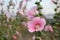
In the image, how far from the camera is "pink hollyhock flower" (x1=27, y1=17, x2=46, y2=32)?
880 millimetres

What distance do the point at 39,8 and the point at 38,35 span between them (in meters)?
0.11

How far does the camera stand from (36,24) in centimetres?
91

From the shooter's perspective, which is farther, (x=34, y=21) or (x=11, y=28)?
(x=11, y=28)

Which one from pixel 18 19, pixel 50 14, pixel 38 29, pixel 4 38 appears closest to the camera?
pixel 38 29

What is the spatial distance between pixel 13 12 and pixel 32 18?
7.21 ft

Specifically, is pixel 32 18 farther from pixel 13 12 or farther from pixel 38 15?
pixel 13 12

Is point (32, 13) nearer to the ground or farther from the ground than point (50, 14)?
farther from the ground

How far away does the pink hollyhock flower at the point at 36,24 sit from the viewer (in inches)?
34.6

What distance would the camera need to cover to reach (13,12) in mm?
3068

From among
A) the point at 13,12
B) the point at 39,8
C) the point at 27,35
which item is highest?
the point at 39,8

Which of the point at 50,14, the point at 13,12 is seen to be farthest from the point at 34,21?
the point at 50,14

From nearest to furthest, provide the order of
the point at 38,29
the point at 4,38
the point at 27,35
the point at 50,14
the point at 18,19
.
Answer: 1. the point at 38,29
2. the point at 4,38
3. the point at 18,19
4. the point at 27,35
5. the point at 50,14

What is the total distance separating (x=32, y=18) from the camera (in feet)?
2.91

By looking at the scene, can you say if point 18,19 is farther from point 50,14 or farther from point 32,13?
point 32,13
